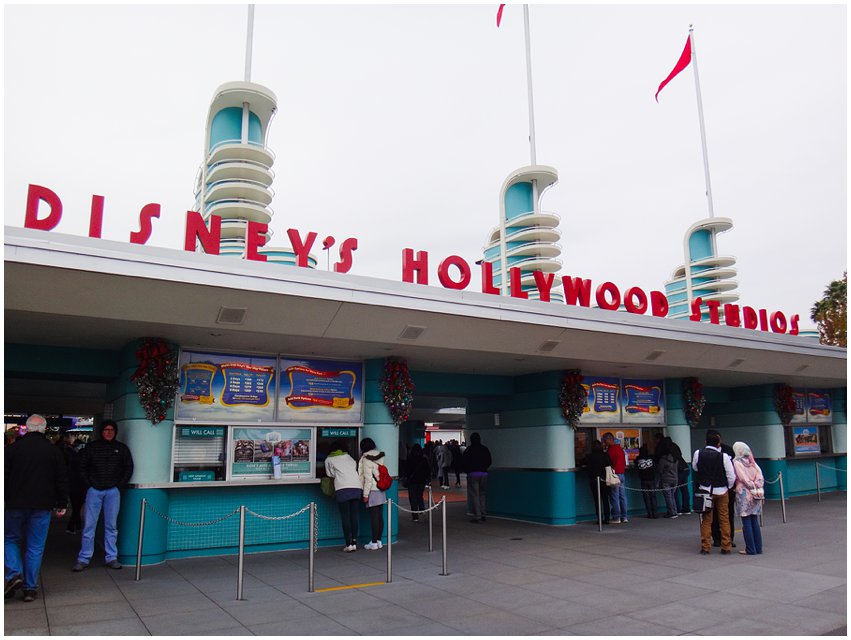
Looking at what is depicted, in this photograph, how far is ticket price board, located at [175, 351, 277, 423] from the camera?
34.2 feet

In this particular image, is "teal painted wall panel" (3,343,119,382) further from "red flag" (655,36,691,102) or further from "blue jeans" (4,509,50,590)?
"red flag" (655,36,691,102)

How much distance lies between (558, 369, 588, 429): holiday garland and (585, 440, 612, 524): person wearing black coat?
0.68 meters

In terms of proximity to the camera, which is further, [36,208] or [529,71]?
[529,71]

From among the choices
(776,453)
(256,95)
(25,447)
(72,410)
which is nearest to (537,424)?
(776,453)

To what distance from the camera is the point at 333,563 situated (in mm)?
9602

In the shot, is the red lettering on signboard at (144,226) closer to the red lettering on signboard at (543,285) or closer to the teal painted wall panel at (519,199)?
the red lettering on signboard at (543,285)

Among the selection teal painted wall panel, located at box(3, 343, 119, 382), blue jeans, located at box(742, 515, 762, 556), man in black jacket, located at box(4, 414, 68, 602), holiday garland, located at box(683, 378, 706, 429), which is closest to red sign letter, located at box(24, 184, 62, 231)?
man in black jacket, located at box(4, 414, 68, 602)

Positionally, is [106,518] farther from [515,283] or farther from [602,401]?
[602,401]

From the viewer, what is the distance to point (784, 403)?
59.5 ft

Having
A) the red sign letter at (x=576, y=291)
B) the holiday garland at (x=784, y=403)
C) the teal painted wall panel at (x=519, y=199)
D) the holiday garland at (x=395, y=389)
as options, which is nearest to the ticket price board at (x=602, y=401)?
the red sign letter at (x=576, y=291)

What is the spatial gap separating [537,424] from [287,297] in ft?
24.0

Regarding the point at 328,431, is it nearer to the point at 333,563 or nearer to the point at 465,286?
the point at 333,563

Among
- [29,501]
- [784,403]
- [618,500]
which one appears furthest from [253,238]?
[784,403]

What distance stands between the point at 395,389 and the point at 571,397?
4214 mm
